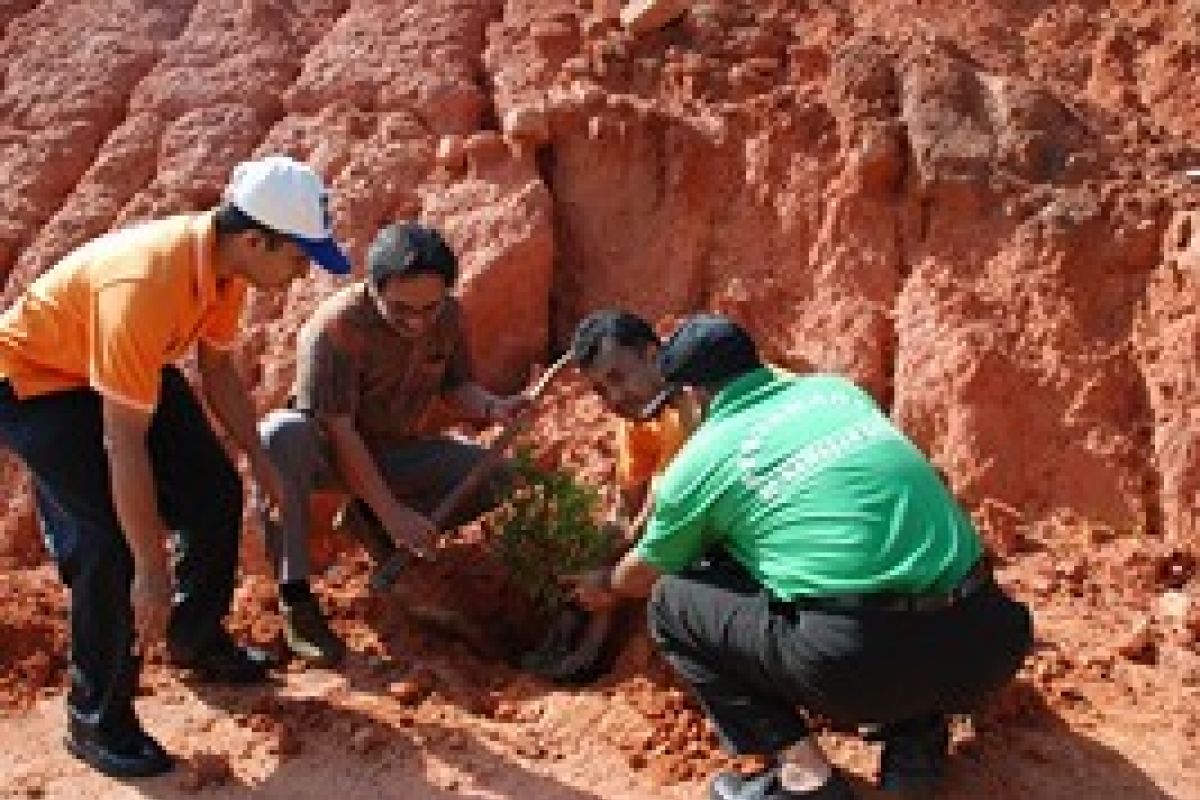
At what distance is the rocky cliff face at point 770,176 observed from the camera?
191 inches

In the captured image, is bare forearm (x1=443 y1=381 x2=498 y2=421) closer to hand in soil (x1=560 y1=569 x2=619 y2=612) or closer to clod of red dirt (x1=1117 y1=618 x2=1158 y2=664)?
hand in soil (x1=560 y1=569 x2=619 y2=612)

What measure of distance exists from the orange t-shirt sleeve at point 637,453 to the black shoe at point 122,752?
1.37m

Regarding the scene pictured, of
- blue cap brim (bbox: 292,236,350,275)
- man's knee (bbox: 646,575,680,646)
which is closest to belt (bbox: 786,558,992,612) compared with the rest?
man's knee (bbox: 646,575,680,646)

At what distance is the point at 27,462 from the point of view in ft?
12.4

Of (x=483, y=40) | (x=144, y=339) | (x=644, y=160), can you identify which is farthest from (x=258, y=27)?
(x=144, y=339)

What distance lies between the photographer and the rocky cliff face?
15.9 feet

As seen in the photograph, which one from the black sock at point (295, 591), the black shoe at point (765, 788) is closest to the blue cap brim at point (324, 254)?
the black sock at point (295, 591)

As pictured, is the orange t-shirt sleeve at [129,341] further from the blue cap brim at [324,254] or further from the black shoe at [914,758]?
the black shoe at [914,758]

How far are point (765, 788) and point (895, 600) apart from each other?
559mm

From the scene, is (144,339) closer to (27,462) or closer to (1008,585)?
(27,462)

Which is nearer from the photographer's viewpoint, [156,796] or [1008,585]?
[156,796]

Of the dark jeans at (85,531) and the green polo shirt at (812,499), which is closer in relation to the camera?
the green polo shirt at (812,499)

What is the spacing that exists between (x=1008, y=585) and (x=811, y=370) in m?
0.96

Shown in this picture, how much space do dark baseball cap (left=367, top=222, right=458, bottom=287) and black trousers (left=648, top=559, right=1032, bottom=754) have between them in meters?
1.00
